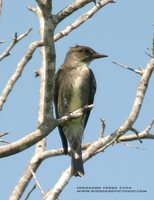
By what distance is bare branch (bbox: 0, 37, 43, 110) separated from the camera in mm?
4910

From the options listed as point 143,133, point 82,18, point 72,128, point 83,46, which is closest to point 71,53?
point 83,46

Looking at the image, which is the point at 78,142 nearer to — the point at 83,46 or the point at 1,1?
the point at 83,46

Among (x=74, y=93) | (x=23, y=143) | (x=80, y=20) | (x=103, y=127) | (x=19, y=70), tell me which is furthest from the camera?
(x=74, y=93)

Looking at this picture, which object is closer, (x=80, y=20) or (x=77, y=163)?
(x=80, y=20)

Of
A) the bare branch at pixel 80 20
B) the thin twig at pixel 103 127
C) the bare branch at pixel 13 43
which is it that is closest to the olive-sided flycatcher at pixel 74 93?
the bare branch at pixel 80 20

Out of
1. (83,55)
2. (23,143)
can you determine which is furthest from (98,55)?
Result: (23,143)

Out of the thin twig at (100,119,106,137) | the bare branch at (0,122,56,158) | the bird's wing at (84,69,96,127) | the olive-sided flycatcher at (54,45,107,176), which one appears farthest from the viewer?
the bird's wing at (84,69,96,127)

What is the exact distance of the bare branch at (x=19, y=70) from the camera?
4910 millimetres

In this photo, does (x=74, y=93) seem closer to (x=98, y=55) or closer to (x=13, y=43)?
(x=98, y=55)

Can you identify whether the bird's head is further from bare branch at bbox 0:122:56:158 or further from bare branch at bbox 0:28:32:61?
bare branch at bbox 0:122:56:158

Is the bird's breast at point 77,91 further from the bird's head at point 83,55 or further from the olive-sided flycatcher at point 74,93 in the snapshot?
the bird's head at point 83,55

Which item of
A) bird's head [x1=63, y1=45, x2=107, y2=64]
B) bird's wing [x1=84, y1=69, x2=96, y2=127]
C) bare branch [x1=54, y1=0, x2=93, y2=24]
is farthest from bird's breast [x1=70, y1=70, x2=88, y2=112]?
bare branch [x1=54, y1=0, x2=93, y2=24]

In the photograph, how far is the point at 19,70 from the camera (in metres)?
5.09

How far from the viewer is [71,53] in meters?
8.46
